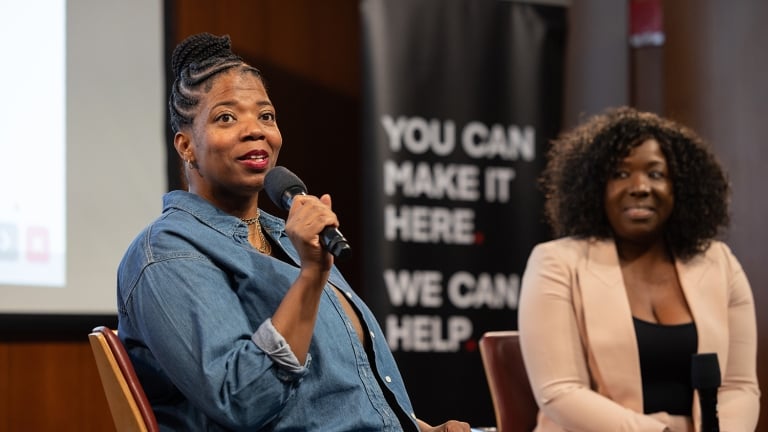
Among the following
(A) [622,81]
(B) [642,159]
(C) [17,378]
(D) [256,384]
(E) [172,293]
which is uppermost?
(A) [622,81]

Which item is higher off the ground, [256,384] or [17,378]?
[256,384]

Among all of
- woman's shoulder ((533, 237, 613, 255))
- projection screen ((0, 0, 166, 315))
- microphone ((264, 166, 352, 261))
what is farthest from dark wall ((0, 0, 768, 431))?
microphone ((264, 166, 352, 261))

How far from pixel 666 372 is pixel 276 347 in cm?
167

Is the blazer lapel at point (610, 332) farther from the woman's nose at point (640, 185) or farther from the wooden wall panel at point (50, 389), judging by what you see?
the wooden wall panel at point (50, 389)

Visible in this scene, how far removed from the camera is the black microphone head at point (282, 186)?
174 cm

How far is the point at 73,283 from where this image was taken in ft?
12.4

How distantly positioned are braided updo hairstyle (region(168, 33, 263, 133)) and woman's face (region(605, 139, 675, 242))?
1534 millimetres

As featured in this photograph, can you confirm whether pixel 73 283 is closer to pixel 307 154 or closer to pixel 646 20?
pixel 307 154

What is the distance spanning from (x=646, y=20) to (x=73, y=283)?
3.14 m

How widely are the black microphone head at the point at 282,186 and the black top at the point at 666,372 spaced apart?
1.53 metres

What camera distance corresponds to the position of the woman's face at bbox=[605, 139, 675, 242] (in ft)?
10.1

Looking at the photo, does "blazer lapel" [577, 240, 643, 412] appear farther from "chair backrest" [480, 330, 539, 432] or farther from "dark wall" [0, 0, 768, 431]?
"dark wall" [0, 0, 768, 431]

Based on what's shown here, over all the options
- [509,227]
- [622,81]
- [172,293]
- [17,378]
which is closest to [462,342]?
[509,227]

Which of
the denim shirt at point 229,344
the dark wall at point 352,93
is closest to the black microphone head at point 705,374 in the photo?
the denim shirt at point 229,344
